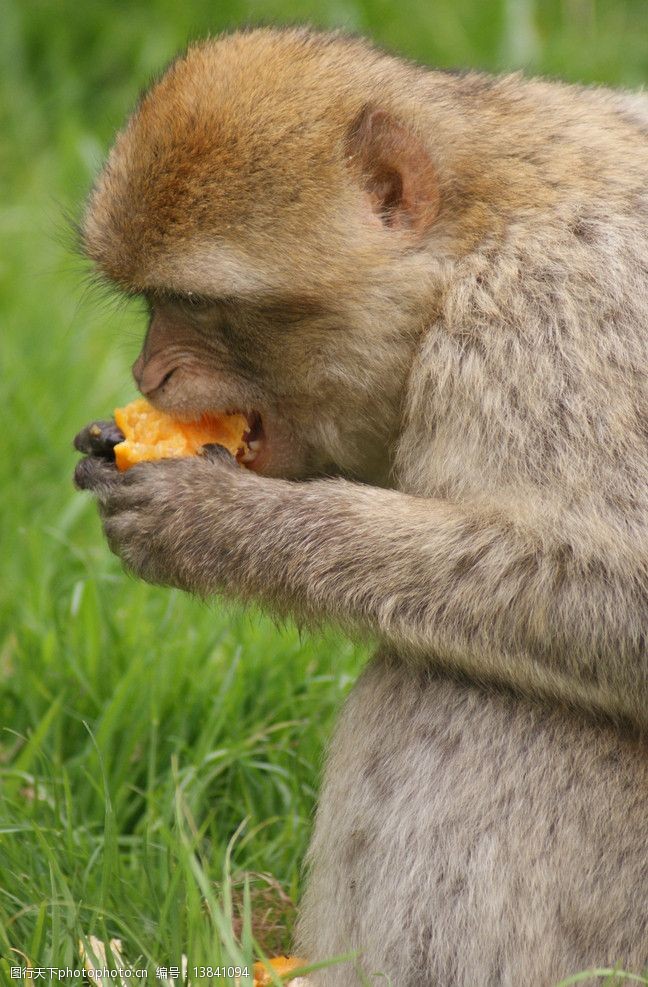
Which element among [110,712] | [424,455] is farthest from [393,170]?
[110,712]

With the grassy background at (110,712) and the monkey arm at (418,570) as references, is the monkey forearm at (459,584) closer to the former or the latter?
the monkey arm at (418,570)

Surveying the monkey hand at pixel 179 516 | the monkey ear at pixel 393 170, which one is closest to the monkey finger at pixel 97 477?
the monkey hand at pixel 179 516

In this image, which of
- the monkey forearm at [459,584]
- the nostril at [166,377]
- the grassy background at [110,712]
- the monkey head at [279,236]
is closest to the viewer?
the monkey forearm at [459,584]

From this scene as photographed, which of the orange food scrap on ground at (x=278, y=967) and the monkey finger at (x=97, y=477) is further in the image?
the monkey finger at (x=97, y=477)

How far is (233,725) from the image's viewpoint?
4469 mm

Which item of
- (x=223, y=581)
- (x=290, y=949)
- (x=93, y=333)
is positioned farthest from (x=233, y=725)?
(x=93, y=333)

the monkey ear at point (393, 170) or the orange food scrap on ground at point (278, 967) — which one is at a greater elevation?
the monkey ear at point (393, 170)

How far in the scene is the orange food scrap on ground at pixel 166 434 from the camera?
360 centimetres

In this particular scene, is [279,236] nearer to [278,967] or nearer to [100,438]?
[100,438]

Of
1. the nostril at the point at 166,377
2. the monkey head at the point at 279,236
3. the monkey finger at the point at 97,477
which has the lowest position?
the monkey finger at the point at 97,477

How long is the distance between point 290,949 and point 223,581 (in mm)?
1003

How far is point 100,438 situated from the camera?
3.68 meters

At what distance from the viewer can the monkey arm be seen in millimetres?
3043

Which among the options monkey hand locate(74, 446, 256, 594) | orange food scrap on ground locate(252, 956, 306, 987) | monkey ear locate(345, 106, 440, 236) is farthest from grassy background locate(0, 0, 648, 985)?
monkey ear locate(345, 106, 440, 236)
